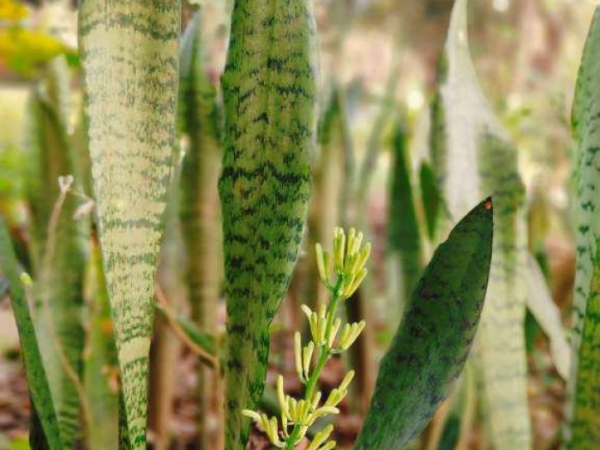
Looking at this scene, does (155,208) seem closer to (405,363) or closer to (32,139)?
(405,363)

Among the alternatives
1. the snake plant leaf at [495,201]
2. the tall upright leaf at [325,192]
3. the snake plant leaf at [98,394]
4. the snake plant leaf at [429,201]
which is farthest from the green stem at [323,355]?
the tall upright leaf at [325,192]

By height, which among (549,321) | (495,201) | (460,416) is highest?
(495,201)

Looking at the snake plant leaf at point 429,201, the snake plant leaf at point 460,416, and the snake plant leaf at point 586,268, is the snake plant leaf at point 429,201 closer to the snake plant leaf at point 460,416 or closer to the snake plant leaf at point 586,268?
the snake plant leaf at point 460,416

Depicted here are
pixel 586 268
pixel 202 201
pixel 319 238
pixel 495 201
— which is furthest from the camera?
pixel 319 238

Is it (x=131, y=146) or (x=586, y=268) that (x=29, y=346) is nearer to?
(x=131, y=146)

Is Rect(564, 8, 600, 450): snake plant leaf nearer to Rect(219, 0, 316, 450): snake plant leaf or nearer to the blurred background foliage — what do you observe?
the blurred background foliage

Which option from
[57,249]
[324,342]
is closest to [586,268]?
[324,342]

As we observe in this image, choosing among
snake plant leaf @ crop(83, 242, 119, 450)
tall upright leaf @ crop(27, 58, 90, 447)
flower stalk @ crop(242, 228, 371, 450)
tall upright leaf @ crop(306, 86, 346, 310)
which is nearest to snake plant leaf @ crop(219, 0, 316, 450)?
flower stalk @ crop(242, 228, 371, 450)
